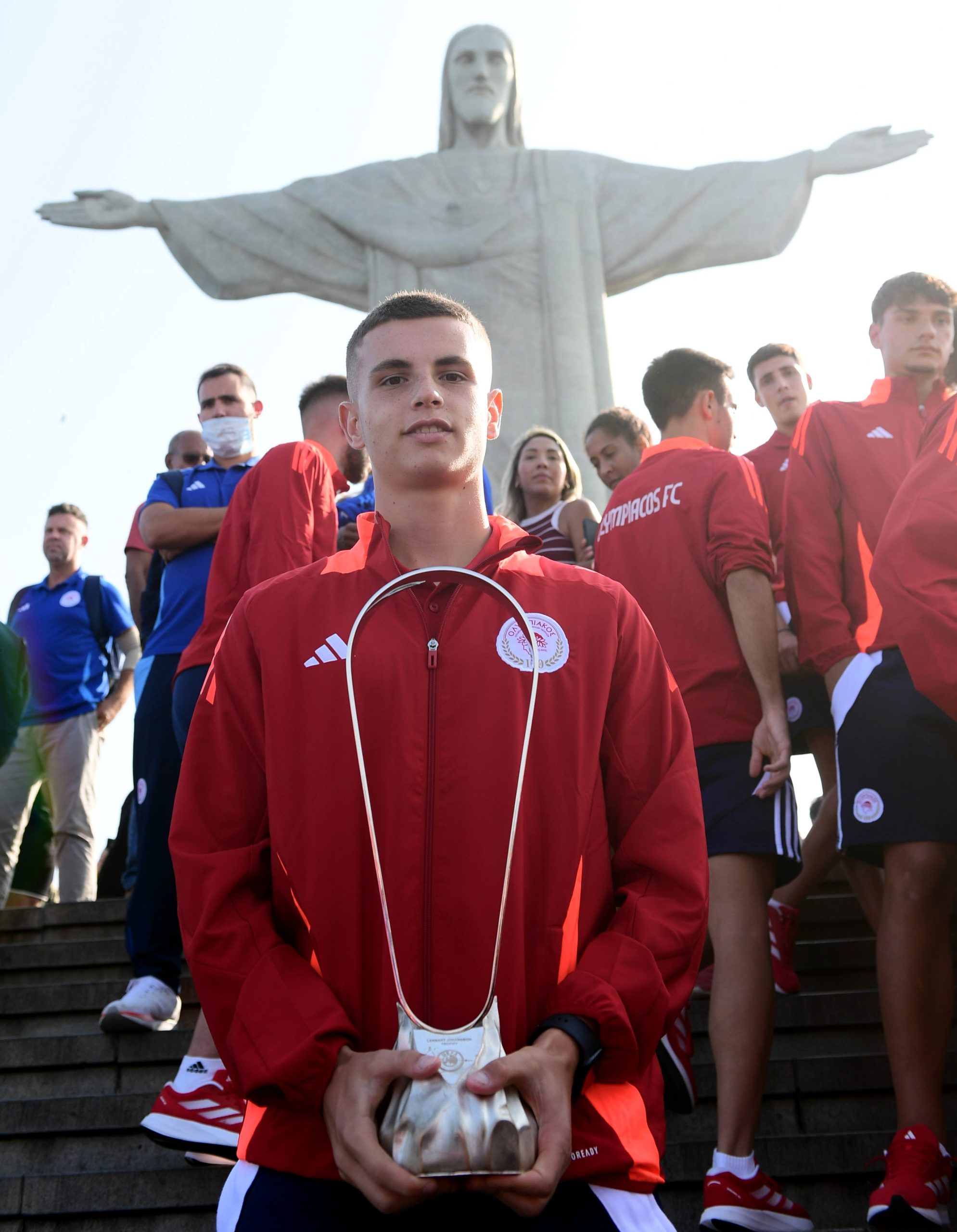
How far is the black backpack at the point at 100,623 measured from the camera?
653 centimetres

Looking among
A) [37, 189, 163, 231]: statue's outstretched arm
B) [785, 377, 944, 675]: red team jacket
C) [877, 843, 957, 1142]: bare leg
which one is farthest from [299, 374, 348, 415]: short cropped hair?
[37, 189, 163, 231]: statue's outstretched arm

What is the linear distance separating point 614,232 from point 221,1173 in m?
8.77

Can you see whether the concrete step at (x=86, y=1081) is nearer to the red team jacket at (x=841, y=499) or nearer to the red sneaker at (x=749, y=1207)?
the red sneaker at (x=749, y=1207)

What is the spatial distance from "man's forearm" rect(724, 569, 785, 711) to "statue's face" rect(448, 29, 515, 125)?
27.7 feet

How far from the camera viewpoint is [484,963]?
1.61 metres

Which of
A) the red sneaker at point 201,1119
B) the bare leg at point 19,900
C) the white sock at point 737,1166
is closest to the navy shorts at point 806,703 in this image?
the white sock at point 737,1166

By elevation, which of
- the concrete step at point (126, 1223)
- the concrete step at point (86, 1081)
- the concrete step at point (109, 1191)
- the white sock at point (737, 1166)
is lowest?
the concrete step at point (126, 1223)

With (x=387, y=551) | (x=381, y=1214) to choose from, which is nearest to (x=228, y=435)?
(x=387, y=551)

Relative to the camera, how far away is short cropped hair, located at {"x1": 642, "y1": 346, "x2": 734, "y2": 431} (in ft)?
13.0

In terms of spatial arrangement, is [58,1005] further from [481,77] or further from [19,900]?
[481,77]

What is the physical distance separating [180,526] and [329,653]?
246 centimetres

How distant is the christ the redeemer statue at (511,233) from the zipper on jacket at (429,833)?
8.12 m

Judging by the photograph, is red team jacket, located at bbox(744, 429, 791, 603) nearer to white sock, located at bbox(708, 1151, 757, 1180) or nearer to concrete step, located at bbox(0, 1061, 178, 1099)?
white sock, located at bbox(708, 1151, 757, 1180)

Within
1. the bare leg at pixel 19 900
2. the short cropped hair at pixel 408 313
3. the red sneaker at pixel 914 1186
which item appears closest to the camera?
the short cropped hair at pixel 408 313
